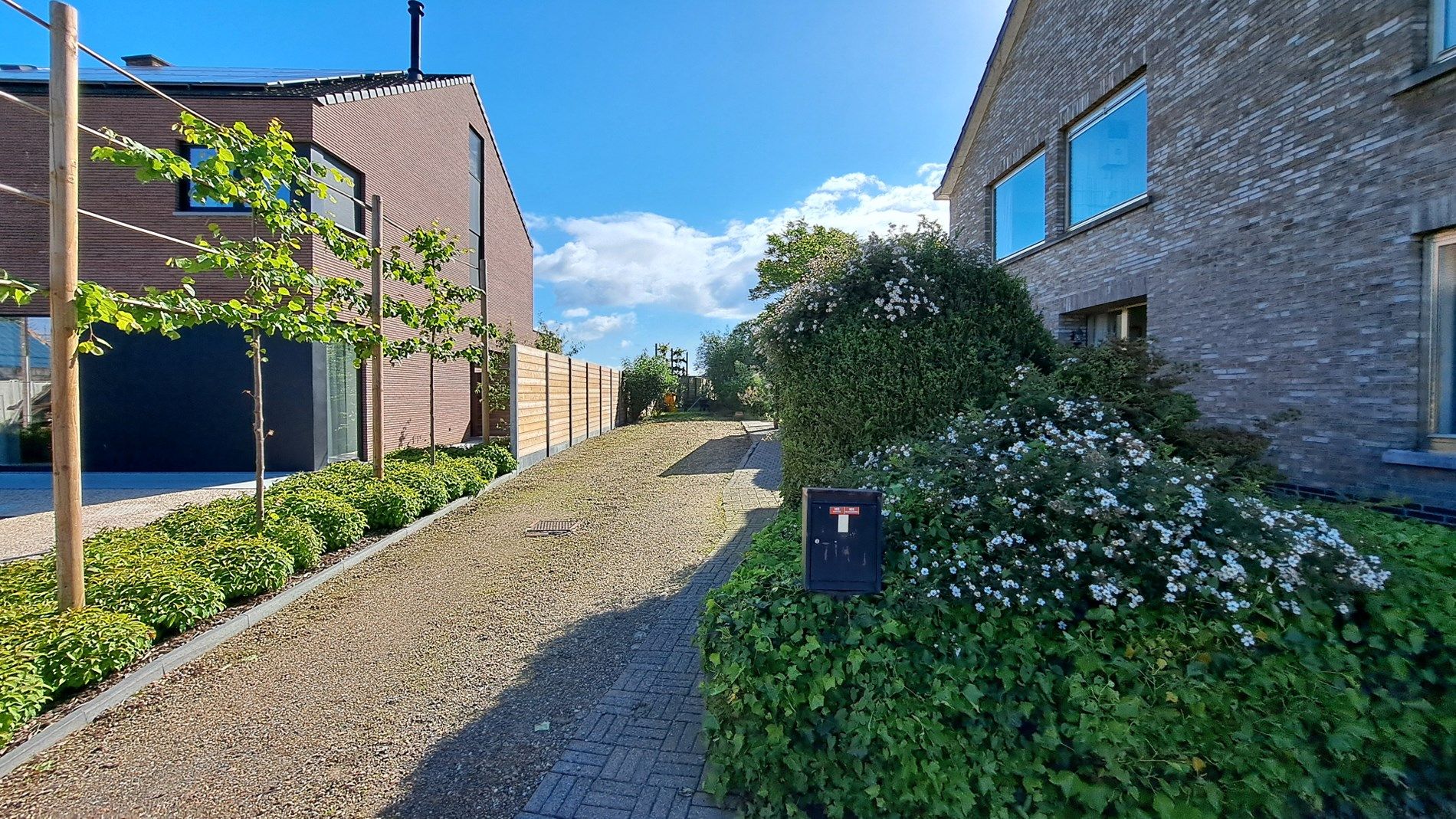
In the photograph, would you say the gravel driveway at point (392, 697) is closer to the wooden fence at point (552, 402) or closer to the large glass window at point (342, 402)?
the wooden fence at point (552, 402)

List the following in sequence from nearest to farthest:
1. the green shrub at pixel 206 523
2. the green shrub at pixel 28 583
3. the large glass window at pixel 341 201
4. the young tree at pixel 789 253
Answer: the green shrub at pixel 28 583 → the green shrub at pixel 206 523 → the large glass window at pixel 341 201 → the young tree at pixel 789 253

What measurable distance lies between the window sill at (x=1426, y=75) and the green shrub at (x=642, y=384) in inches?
799

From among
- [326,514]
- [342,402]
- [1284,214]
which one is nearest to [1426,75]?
[1284,214]

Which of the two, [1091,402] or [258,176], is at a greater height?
[258,176]

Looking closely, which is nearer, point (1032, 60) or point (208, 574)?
point (208, 574)

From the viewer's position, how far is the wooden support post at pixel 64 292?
3514mm

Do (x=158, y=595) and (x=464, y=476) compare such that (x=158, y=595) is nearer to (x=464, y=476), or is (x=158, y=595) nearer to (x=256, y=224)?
(x=256, y=224)

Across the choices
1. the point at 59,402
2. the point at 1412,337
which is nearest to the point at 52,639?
the point at 59,402

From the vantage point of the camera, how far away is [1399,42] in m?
4.45

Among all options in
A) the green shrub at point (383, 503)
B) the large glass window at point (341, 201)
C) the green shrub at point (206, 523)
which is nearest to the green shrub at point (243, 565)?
the green shrub at point (206, 523)

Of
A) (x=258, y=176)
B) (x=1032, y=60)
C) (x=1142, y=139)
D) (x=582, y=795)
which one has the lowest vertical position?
(x=582, y=795)

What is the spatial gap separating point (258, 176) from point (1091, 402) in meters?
6.76

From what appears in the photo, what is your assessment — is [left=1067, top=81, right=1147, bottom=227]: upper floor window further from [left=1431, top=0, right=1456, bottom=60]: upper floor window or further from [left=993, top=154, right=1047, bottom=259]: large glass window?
[left=1431, top=0, right=1456, bottom=60]: upper floor window

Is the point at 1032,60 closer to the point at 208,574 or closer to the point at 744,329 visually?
the point at 208,574
